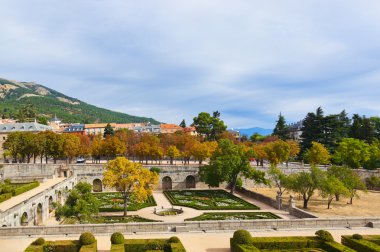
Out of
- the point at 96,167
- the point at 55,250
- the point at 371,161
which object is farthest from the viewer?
the point at 371,161

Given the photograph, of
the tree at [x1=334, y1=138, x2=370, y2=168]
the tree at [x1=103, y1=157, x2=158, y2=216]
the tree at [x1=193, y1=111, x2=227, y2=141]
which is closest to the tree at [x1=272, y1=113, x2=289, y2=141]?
the tree at [x1=193, y1=111, x2=227, y2=141]

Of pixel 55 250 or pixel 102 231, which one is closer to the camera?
pixel 55 250

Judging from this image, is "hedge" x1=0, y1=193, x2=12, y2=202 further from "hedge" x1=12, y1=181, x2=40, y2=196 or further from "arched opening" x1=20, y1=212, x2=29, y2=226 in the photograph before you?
"arched opening" x1=20, y1=212, x2=29, y2=226

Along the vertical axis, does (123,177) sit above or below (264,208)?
above

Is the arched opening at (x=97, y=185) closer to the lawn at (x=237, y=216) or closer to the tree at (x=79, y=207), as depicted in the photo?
the lawn at (x=237, y=216)

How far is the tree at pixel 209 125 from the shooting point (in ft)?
383

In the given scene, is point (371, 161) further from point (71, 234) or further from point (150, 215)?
point (71, 234)

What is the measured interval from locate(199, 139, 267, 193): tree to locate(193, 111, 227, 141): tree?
52904 millimetres

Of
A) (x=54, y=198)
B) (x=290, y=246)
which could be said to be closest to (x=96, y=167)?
(x=54, y=198)

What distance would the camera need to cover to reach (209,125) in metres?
118

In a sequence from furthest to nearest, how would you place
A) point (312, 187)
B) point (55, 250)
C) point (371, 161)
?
point (371, 161) → point (312, 187) → point (55, 250)

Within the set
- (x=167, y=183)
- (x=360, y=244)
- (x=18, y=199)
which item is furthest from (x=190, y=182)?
(x=360, y=244)

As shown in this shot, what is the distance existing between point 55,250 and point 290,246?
1591 cm

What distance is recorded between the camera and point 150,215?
4534cm
